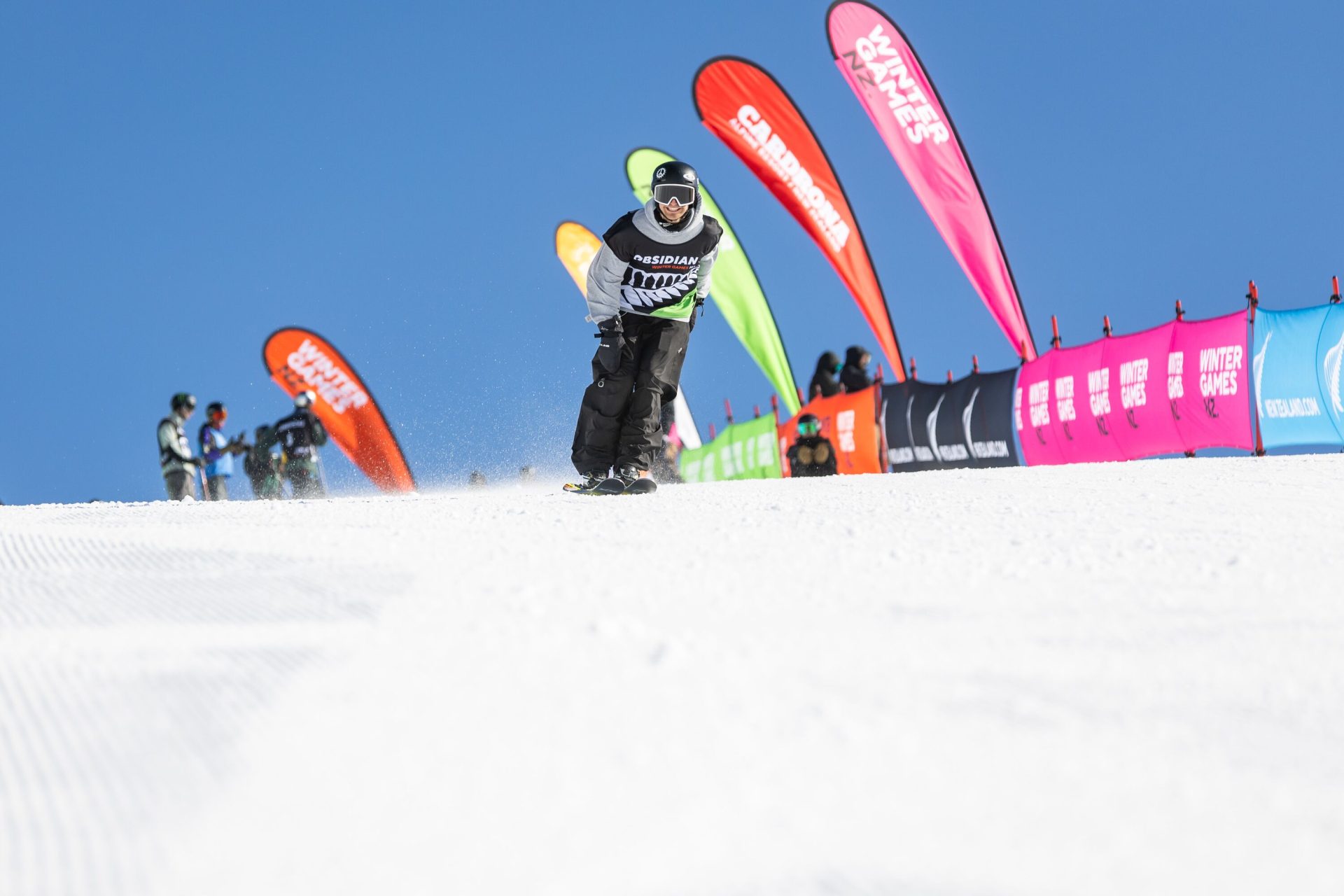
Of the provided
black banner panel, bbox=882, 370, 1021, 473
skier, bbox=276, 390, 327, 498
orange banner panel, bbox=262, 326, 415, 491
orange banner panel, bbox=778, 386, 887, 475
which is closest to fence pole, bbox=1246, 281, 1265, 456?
black banner panel, bbox=882, 370, 1021, 473

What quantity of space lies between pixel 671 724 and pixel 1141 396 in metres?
9.11

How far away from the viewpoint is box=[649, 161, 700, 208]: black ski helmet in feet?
13.9

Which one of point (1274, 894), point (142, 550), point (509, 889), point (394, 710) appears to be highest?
point (142, 550)

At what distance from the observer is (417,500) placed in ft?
12.7

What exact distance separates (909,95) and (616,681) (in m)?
11.7

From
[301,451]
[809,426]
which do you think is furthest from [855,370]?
[301,451]

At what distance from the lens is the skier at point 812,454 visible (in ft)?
33.4

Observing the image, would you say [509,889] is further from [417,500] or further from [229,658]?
[417,500]

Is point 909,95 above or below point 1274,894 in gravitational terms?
above

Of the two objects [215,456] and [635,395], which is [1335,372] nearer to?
[635,395]

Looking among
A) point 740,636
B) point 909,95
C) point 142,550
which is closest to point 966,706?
point 740,636

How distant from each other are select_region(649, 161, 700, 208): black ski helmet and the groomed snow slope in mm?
2659

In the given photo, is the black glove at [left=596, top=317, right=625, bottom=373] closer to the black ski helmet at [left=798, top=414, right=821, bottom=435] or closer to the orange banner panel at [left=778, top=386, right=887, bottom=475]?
the black ski helmet at [left=798, top=414, right=821, bottom=435]

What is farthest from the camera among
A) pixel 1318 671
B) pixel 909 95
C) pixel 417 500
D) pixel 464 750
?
pixel 909 95
